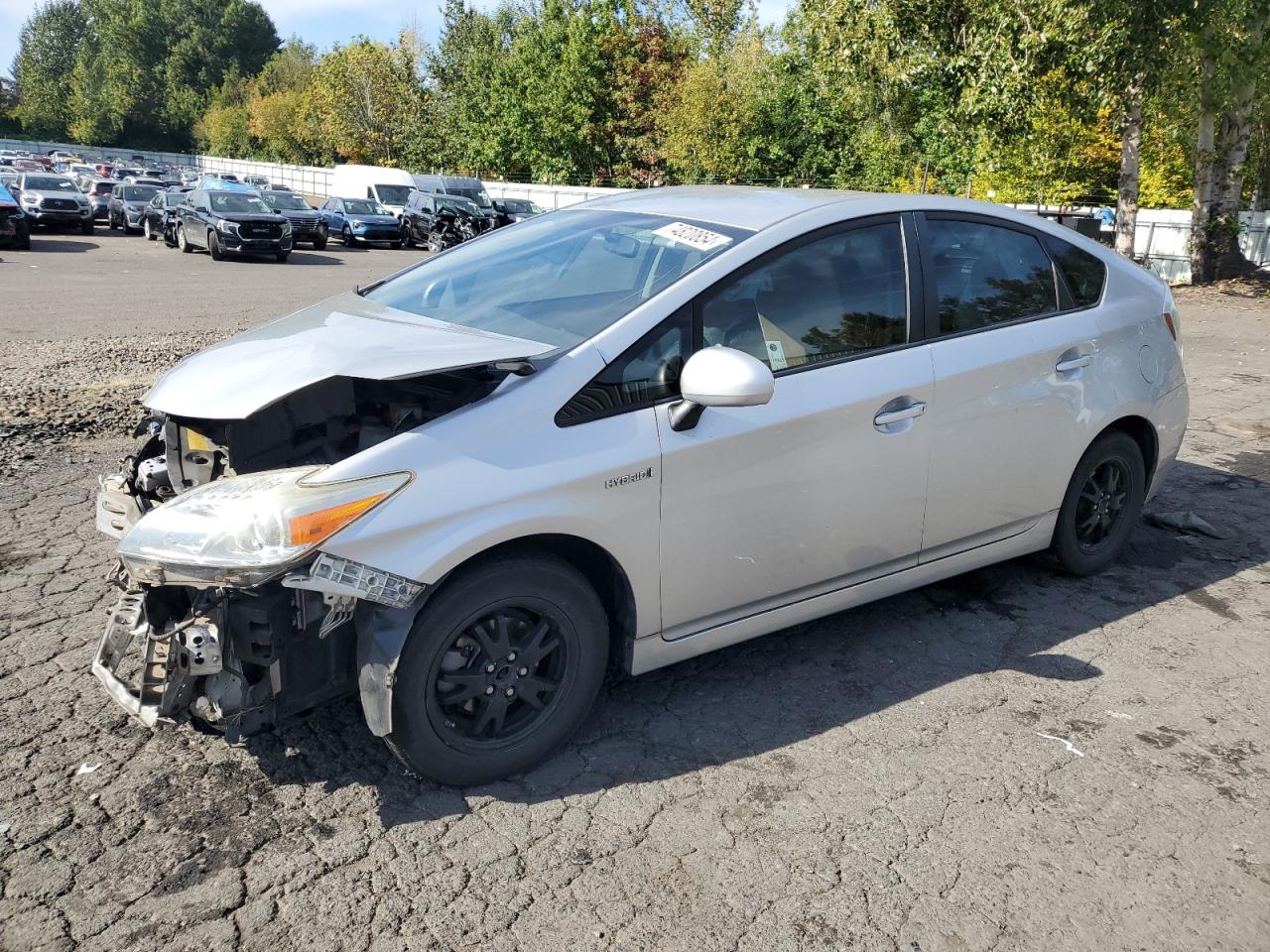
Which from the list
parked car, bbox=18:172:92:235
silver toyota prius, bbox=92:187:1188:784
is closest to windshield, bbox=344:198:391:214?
parked car, bbox=18:172:92:235

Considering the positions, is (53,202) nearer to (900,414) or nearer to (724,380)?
(900,414)

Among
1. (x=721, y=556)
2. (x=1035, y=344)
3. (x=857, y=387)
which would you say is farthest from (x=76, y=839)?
(x=1035, y=344)

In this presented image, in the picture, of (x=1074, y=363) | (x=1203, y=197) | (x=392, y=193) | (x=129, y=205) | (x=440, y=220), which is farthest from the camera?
(x=392, y=193)

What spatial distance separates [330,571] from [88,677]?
159 centimetres

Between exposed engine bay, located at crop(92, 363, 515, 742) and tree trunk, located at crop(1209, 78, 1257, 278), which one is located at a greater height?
tree trunk, located at crop(1209, 78, 1257, 278)

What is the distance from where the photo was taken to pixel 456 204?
31062 mm

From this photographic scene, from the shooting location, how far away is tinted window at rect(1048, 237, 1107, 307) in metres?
4.78

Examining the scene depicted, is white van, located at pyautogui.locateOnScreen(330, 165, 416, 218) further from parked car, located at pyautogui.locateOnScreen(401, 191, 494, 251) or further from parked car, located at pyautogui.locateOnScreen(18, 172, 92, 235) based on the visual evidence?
parked car, located at pyautogui.locateOnScreen(18, 172, 92, 235)

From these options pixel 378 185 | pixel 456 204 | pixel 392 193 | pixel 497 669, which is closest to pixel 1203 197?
pixel 456 204

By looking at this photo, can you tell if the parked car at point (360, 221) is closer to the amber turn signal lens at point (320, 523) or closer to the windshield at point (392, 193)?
the windshield at point (392, 193)

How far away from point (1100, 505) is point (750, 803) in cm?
266

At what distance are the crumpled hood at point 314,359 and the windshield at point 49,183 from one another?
29.1 m

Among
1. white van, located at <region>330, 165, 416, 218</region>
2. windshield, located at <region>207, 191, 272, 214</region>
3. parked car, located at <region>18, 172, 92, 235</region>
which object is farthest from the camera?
white van, located at <region>330, 165, 416, 218</region>

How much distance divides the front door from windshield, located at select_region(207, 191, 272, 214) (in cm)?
2309
